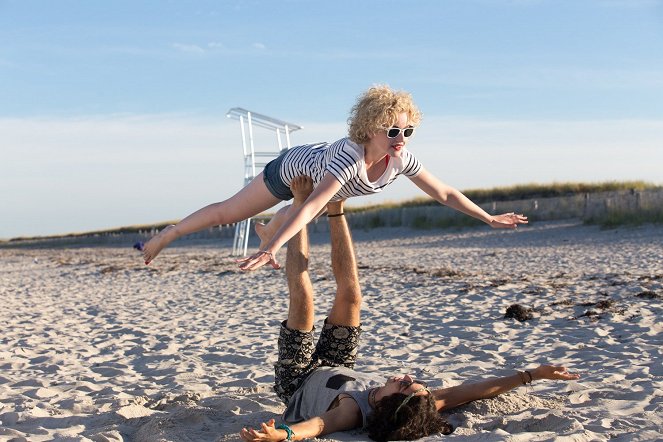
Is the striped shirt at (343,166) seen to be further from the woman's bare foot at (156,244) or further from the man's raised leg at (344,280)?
the woman's bare foot at (156,244)

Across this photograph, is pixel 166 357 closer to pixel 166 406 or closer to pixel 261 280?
pixel 166 406

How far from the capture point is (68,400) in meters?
5.25

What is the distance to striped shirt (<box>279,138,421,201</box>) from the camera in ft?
14.2

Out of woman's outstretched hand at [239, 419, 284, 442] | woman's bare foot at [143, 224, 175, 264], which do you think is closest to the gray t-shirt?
woman's outstretched hand at [239, 419, 284, 442]

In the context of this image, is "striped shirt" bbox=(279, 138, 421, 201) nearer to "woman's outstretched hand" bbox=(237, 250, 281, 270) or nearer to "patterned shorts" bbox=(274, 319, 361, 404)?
"woman's outstretched hand" bbox=(237, 250, 281, 270)

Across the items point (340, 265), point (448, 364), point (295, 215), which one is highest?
point (295, 215)

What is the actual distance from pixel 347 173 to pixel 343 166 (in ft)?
0.14

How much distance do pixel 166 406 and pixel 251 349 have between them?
2.23 m

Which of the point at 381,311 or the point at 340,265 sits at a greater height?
the point at 340,265

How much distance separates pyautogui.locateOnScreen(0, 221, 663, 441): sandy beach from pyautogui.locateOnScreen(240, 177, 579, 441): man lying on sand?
14cm

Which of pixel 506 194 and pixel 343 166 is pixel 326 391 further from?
pixel 506 194

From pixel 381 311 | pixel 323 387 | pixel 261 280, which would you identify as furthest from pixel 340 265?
pixel 261 280

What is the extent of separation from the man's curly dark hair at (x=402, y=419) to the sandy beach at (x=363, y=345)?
0.14 m

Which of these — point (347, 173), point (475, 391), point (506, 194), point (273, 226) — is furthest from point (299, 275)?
point (506, 194)
